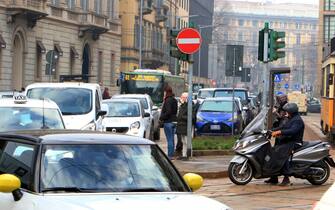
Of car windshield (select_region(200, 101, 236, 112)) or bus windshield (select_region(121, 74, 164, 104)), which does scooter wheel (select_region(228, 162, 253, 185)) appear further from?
bus windshield (select_region(121, 74, 164, 104))

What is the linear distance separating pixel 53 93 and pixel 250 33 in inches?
5270

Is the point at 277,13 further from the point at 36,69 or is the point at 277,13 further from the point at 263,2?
the point at 36,69

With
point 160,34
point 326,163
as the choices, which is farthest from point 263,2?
point 326,163

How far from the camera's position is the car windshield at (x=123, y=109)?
2433cm

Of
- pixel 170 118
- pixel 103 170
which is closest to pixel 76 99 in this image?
pixel 170 118

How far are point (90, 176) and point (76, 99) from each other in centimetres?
1212

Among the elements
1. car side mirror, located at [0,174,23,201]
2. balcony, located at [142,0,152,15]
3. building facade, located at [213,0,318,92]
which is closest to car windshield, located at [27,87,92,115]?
car side mirror, located at [0,174,23,201]

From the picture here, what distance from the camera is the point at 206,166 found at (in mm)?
16859

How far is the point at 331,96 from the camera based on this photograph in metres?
24.5

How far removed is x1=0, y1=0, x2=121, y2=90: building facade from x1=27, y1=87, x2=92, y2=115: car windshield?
792 inches

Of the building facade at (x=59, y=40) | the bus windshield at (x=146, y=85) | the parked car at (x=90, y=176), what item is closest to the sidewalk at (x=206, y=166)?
the parked car at (x=90, y=176)

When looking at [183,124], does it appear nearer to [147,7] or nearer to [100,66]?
[100,66]

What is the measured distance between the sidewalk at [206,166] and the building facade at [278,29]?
108 m

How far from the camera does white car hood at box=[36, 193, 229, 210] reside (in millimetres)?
5785
